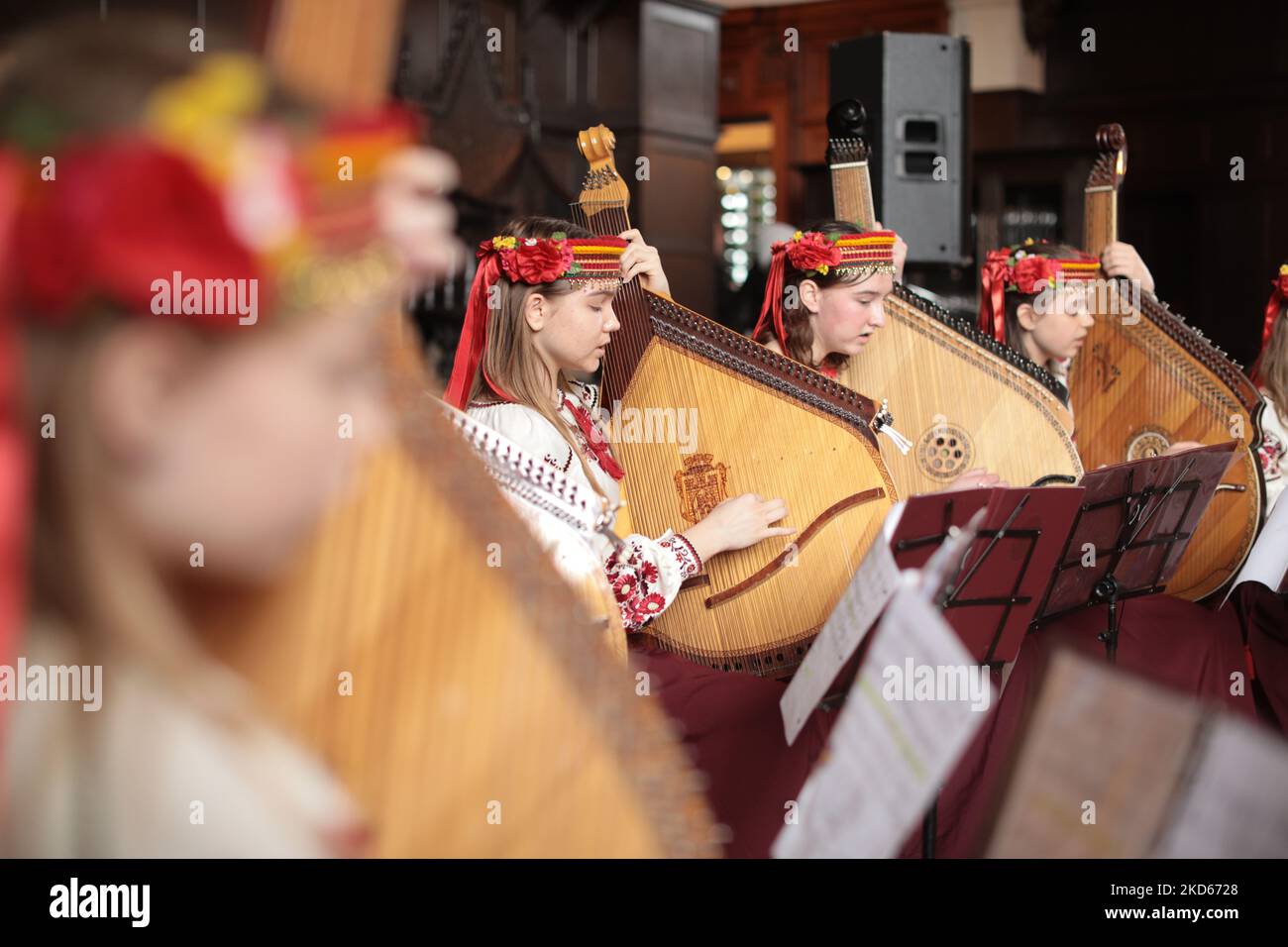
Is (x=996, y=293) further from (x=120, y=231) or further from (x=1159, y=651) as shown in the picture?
(x=120, y=231)

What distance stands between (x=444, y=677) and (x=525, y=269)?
1552mm

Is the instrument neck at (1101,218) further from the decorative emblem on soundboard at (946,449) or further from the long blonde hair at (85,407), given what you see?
the long blonde hair at (85,407)

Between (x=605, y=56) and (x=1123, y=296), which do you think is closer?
(x=1123, y=296)

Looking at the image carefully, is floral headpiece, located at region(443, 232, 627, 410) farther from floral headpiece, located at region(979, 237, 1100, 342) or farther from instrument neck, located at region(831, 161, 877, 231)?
floral headpiece, located at region(979, 237, 1100, 342)

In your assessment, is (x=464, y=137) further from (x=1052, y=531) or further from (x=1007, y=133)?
(x=1052, y=531)

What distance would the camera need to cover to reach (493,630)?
940mm

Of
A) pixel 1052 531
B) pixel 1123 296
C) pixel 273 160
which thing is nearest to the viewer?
pixel 273 160

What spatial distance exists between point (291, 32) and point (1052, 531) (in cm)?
161

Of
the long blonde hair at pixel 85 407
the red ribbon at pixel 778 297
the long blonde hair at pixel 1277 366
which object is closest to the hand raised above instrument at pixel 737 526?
the red ribbon at pixel 778 297

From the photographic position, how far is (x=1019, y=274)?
3.72 m

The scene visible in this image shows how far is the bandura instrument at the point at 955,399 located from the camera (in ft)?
9.87

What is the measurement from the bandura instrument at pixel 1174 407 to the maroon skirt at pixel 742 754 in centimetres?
184

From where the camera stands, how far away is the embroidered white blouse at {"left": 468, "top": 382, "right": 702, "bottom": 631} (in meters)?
2.29
